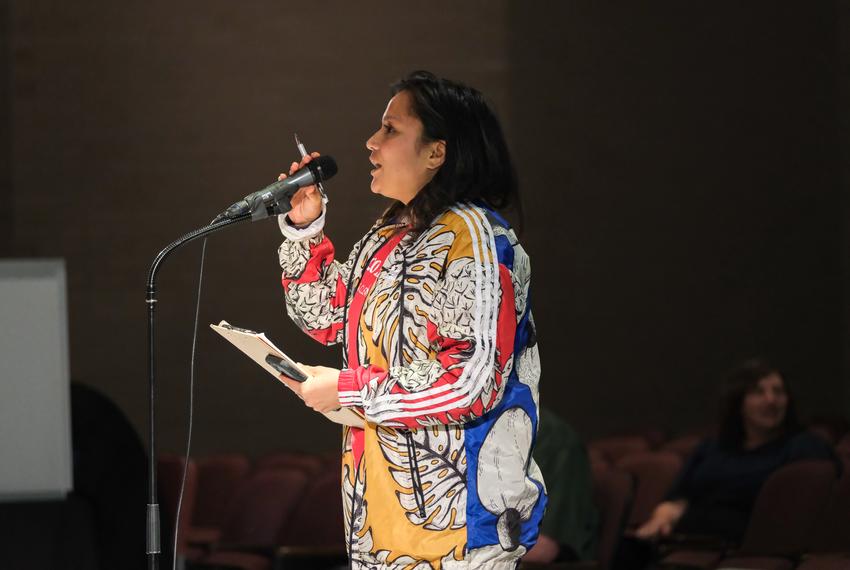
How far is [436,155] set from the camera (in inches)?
75.5

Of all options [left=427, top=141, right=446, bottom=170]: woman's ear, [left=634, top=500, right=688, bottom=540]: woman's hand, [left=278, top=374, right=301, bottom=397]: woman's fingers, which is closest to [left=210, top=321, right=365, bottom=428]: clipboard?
[left=278, top=374, right=301, bottom=397]: woman's fingers

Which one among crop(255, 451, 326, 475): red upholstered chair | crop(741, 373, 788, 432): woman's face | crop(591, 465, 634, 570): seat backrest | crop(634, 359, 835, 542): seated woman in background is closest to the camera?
crop(591, 465, 634, 570): seat backrest

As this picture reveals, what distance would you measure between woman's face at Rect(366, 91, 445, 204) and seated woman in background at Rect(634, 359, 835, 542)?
2902 millimetres

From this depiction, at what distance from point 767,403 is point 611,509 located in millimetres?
942

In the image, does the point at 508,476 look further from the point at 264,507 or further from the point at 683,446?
the point at 683,446

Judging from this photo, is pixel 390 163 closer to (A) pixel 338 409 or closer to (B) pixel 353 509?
(A) pixel 338 409

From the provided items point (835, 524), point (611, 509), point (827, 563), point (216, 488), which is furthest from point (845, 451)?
point (216, 488)

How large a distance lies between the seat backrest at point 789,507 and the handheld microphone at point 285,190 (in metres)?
2.50

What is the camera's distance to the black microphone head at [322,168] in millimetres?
1976

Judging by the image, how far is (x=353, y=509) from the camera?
1.83m

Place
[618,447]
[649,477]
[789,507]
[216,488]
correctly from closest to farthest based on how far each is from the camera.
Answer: [789,507] < [649,477] < [216,488] < [618,447]

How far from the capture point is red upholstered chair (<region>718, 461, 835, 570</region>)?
4012 millimetres

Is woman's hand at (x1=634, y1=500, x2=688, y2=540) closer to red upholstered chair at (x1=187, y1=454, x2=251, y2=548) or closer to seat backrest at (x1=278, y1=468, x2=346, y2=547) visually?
seat backrest at (x1=278, y1=468, x2=346, y2=547)

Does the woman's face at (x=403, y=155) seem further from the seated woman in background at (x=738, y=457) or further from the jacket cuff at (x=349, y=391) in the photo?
the seated woman in background at (x=738, y=457)
